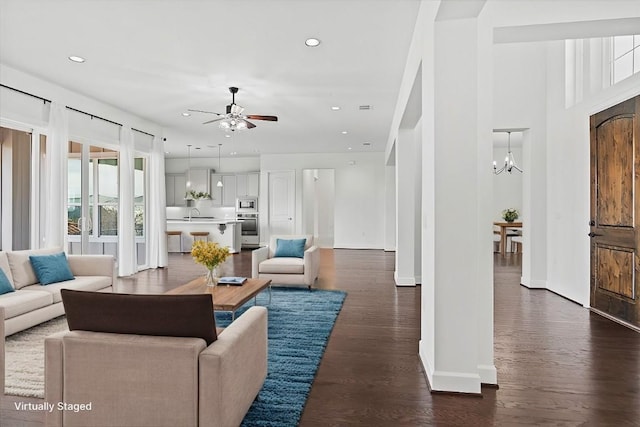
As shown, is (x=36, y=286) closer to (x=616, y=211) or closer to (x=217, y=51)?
(x=217, y=51)

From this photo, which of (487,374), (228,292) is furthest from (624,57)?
(228,292)

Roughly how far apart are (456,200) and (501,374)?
1328 millimetres

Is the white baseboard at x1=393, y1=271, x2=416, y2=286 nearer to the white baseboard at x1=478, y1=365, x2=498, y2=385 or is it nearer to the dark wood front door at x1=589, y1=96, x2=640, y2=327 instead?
the dark wood front door at x1=589, y1=96, x2=640, y2=327

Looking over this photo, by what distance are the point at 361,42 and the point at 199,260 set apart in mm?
2691

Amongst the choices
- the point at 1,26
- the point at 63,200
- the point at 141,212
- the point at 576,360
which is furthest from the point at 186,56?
the point at 576,360

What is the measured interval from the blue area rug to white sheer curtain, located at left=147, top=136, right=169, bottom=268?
3024mm

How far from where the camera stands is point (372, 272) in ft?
21.8

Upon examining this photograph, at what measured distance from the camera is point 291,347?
301cm

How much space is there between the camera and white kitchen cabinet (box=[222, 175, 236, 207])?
11.2 metres

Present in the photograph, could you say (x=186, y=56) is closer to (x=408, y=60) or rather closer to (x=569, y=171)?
(x=408, y=60)

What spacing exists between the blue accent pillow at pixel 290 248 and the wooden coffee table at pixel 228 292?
1419mm

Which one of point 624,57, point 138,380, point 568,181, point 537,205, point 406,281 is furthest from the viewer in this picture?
point 406,281

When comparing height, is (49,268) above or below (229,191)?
below

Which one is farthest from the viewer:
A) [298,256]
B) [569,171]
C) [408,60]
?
[298,256]
